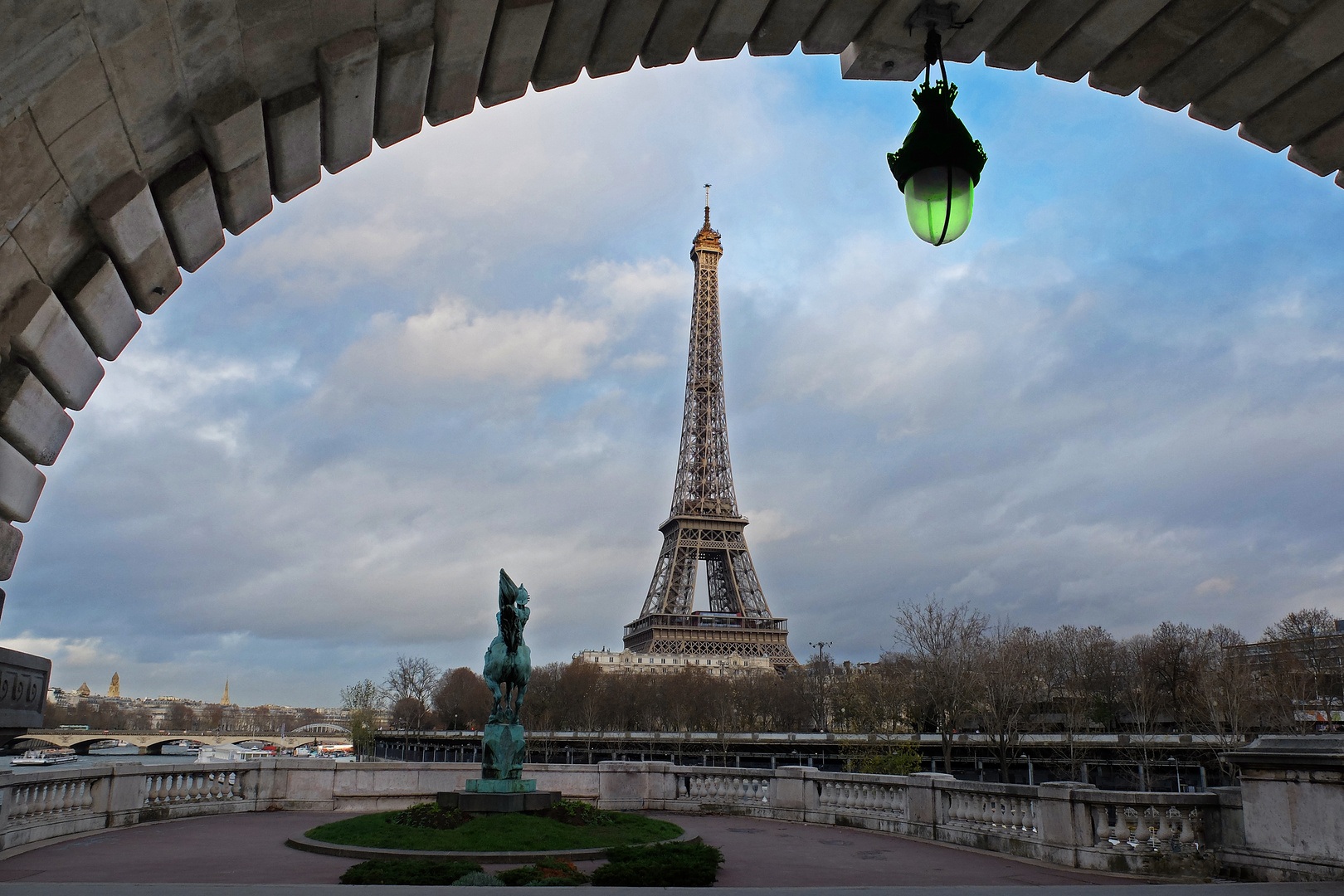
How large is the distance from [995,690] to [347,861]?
1607 inches

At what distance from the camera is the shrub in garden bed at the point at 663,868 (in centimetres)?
955

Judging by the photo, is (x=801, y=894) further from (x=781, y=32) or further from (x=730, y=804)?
(x=730, y=804)

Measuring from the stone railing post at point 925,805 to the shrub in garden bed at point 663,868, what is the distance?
201 inches

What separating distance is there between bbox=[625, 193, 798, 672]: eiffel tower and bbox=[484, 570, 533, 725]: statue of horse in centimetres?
7139

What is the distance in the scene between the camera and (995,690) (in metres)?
46.4

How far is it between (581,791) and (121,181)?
18.5 meters

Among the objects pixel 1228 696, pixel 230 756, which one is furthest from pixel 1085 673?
pixel 230 756

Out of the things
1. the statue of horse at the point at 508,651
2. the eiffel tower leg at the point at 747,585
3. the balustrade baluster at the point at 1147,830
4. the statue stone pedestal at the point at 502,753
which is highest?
the eiffel tower leg at the point at 747,585

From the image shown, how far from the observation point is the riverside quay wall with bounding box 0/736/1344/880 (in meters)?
8.67

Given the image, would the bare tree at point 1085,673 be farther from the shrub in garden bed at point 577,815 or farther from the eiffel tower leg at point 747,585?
the shrub in garden bed at point 577,815

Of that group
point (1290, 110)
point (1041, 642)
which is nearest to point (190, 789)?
point (1290, 110)

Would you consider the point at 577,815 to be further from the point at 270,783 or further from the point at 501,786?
the point at 270,783

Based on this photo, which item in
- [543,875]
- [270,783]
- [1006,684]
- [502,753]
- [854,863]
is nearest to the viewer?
[543,875]

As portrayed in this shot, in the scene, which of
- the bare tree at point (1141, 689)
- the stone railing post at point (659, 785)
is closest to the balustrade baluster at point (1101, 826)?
the stone railing post at point (659, 785)
